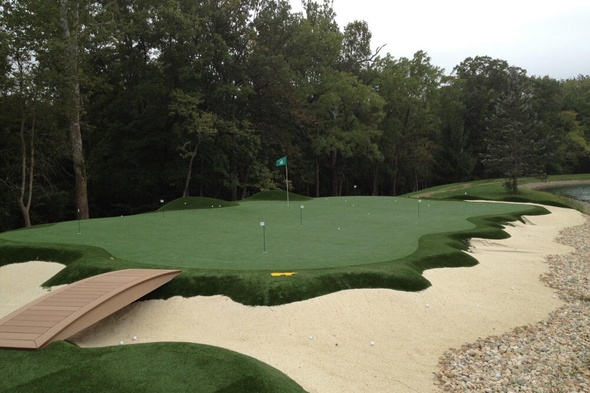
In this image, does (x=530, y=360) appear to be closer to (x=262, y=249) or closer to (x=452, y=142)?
(x=262, y=249)

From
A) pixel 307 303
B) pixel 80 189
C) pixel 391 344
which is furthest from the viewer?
pixel 80 189

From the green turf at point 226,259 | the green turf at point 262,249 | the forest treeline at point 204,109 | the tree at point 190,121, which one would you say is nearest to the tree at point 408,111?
the forest treeline at point 204,109

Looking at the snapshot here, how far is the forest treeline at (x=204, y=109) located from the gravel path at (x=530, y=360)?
1699cm

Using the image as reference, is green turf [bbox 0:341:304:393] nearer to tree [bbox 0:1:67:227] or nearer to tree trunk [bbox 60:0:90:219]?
tree trunk [bbox 60:0:90:219]

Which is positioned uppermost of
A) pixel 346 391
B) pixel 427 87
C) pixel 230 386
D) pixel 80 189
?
pixel 427 87

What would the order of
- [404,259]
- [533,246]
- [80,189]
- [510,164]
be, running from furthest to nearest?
[510,164]
[80,189]
[533,246]
[404,259]

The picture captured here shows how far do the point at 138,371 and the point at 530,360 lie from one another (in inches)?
211

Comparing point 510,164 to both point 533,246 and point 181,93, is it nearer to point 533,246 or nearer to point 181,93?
point 533,246

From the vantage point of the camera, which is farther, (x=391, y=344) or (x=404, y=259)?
(x=404, y=259)

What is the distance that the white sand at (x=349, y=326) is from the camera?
540cm

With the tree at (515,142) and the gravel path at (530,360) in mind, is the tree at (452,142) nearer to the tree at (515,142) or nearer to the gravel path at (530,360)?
the tree at (515,142)

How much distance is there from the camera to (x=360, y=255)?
969cm

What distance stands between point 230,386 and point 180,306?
3349mm

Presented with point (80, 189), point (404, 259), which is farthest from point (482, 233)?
point (80, 189)
